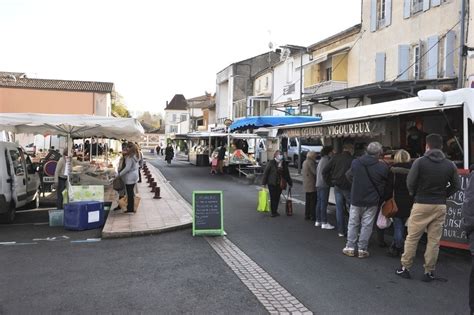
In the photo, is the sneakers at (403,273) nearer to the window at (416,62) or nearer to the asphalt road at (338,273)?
the asphalt road at (338,273)

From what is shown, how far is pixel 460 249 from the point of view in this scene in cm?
748

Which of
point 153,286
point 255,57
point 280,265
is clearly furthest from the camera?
point 255,57

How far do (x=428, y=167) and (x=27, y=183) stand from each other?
9.27 meters

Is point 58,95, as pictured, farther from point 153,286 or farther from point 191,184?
point 153,286

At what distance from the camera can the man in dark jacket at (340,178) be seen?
856 cm

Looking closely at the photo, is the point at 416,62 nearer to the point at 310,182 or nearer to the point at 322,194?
the point at 310,182

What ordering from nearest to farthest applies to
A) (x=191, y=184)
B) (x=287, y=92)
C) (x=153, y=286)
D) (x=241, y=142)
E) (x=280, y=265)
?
(x=153, y=286) → (x=280, y=265) → (x=191, y=184) → (x=241, y=142) → (x=287, y=92)

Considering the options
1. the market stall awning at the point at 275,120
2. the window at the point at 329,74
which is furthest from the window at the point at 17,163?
the window at the point at 329,74

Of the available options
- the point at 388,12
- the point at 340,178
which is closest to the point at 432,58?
the point at 388,12

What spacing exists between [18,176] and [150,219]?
10.8 feet

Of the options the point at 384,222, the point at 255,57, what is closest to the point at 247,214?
the point at 384,222

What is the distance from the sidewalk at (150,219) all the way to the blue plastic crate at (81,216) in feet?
0.98

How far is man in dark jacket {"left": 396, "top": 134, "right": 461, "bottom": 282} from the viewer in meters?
5.97

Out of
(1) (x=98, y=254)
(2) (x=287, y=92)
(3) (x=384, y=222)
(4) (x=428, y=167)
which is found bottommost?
(1) (x=98, y=254)
